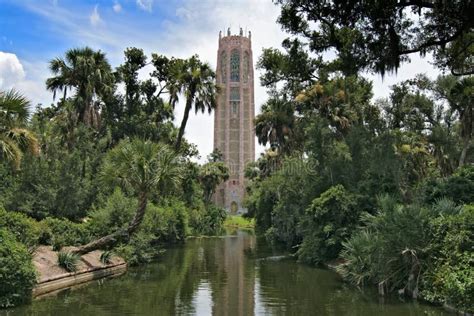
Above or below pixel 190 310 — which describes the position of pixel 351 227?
above

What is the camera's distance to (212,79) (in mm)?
34688

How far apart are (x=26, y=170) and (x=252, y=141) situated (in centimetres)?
8674

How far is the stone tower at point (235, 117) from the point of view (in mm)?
→ 108750

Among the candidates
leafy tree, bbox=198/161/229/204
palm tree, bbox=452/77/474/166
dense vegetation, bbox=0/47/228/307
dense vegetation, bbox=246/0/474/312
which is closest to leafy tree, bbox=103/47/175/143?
dense vegetation, bbox=0/47/228/307

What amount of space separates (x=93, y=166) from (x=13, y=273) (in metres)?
17.1

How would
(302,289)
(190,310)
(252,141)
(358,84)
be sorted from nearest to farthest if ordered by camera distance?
(190,310) → (302,289) → (358,84) → (252,141)

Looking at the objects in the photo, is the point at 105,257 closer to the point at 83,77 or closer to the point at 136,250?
the point at 136,250

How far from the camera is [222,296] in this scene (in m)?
16.1

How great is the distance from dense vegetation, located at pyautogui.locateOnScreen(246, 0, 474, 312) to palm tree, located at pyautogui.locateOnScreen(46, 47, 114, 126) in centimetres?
977

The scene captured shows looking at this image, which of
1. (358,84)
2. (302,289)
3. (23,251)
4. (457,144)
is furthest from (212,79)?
(23,251)

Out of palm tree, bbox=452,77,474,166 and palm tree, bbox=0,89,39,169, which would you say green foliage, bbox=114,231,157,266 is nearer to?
palm tree, bbox=0,89,39,169

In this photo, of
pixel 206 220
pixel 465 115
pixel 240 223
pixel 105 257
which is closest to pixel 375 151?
pixel 465 115

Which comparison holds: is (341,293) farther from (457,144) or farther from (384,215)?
(457,144)

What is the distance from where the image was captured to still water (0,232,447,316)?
13625 mm
